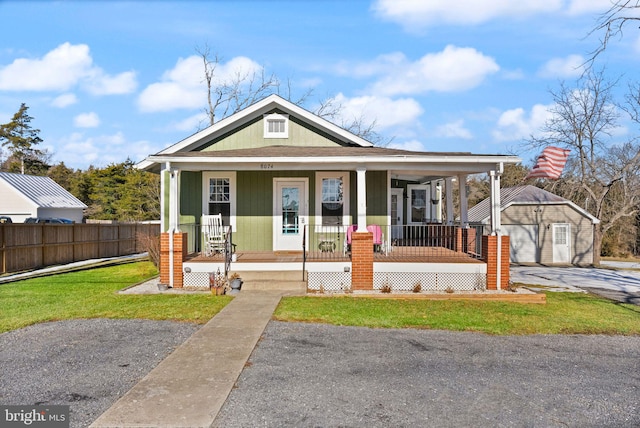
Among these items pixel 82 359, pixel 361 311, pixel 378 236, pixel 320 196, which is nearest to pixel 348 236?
pixel 378 236

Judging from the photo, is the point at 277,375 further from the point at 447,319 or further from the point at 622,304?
the point at 622,304

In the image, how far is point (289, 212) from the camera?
13172 millimetres

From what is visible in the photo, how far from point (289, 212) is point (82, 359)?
7.99 m

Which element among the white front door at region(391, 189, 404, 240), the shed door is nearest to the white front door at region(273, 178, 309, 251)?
the white front door at region(391, 189, 404, 240)

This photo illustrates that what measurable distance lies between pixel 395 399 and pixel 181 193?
33.3 ft

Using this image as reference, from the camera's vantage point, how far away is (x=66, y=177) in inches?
1780

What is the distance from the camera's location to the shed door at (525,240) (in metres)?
23.3

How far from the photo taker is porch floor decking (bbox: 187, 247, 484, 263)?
1098 cm

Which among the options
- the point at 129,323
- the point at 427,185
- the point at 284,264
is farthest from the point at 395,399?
the point at 427,185

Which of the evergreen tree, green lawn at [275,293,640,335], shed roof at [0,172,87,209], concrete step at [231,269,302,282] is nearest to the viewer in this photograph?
green lawn at [275,293,640,335]

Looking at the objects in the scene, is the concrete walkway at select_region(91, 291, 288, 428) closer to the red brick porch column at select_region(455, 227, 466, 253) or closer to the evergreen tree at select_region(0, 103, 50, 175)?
the red brick porch column at select_region(455, 227, 466, 253)

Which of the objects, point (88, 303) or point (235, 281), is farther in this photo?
point (235, 281)

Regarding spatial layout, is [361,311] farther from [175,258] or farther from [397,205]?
[397,205]

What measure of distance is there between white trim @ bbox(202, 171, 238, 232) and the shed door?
15.5m
